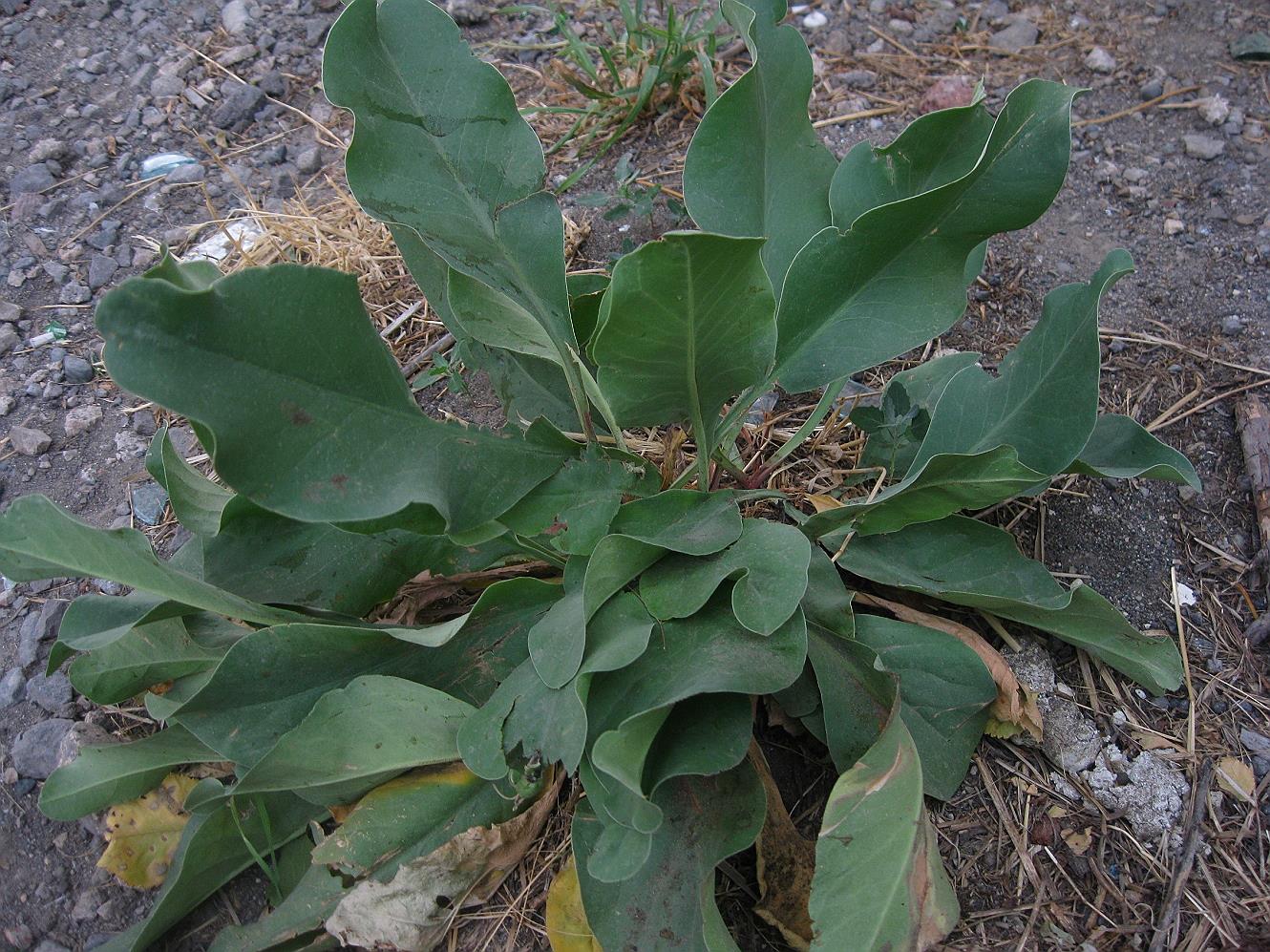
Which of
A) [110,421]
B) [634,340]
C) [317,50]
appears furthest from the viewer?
[317,50]

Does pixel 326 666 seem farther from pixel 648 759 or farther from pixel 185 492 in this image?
pixel 648 759

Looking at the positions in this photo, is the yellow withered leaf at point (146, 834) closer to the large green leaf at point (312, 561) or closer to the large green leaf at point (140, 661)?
the large green leaf at point (140, 661)

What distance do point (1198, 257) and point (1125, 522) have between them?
2.26ft

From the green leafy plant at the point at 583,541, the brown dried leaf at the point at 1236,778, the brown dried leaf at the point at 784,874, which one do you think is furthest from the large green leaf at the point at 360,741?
the brown dried leaf at the point at 1236,778

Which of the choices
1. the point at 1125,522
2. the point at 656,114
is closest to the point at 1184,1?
the point at 656,114

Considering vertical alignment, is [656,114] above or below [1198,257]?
above

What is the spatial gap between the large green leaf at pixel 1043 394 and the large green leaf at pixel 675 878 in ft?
1.81

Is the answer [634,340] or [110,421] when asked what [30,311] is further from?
[634,340]

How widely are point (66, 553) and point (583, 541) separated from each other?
0.63 m

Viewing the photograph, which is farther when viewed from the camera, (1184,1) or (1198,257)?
(1184,1)

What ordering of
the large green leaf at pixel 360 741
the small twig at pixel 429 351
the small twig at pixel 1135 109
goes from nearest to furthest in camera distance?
the large green leaf at pixel 360 741 → the small twig at pixel 429 351 → the small twig at pixel 1135 109

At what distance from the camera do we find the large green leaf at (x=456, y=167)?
129 centimetres

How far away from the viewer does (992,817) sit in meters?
1.29

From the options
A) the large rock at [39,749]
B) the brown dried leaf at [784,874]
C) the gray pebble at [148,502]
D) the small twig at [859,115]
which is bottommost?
the brown dried leaf at [784,874]
